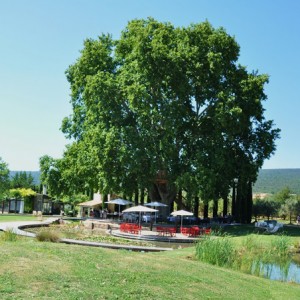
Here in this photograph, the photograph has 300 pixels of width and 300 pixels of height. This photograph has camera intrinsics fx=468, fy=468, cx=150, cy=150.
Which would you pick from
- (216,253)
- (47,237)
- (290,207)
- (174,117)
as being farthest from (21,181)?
(216,253)

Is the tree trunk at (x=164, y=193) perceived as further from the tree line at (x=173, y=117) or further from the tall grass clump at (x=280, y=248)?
the tall grass clump at (x=280, y=248)

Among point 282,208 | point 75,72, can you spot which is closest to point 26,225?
→ point 75,72

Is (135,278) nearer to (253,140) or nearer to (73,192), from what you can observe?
(253,140)

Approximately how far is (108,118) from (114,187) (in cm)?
566

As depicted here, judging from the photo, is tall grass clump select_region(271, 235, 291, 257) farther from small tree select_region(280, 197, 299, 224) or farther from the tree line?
small tree select_region(280, 197, 299, 224)

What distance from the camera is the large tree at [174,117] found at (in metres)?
35.0

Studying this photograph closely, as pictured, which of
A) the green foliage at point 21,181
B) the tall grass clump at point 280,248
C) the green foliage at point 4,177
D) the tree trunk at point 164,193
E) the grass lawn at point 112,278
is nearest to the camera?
the grass lawn at point 112,278

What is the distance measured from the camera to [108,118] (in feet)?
124

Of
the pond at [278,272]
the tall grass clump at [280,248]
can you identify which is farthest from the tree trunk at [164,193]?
the pond at [278,272]

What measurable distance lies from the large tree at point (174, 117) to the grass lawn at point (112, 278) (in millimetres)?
19934

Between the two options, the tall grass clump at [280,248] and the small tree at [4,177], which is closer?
Answer: the tall grass clump at [280,248]

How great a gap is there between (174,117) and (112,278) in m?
25.7

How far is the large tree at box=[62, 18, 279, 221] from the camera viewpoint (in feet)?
115

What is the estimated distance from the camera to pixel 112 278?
34.5 feet
